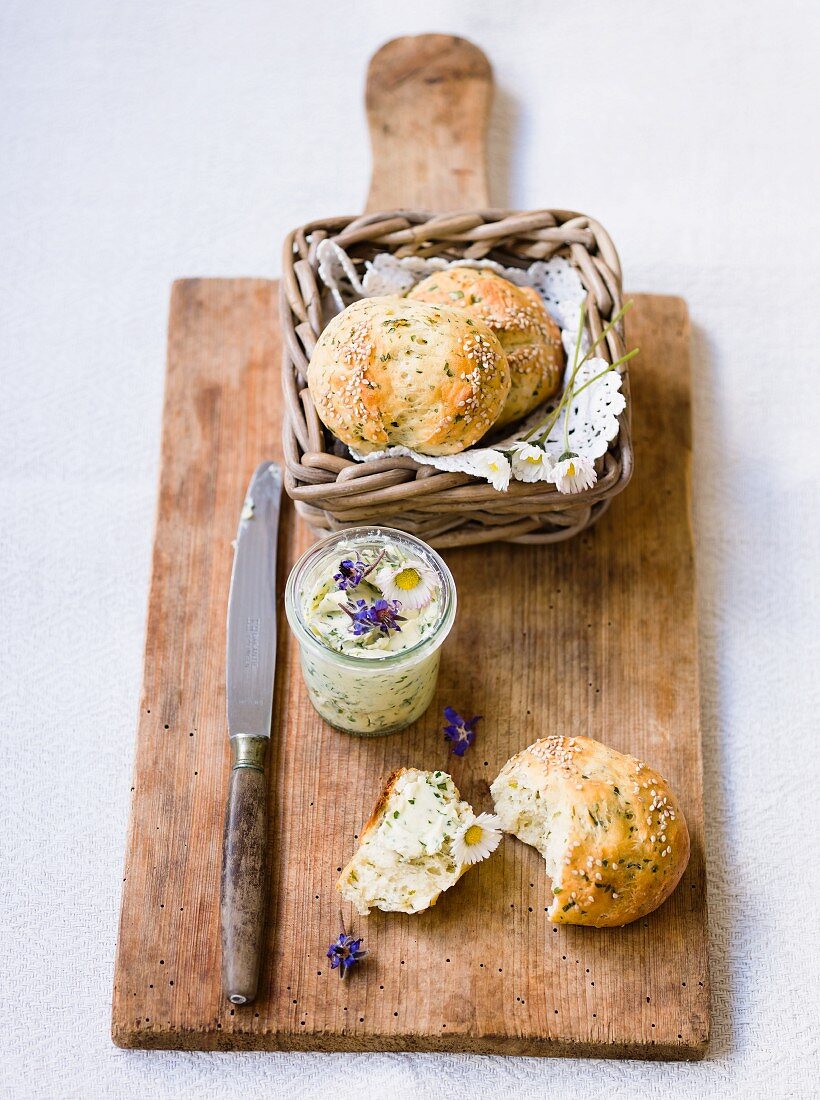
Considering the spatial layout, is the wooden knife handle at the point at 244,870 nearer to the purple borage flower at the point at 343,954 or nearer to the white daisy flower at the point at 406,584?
the purple borage flower at the point at 343,954

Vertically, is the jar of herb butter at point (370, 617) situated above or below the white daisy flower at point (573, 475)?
below

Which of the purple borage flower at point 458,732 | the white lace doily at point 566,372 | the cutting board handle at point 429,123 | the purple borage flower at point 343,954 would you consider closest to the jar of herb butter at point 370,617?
the purple borage flower at point 458,732

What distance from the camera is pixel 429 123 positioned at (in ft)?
11.9

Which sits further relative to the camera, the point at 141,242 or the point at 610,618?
the point at 141,242

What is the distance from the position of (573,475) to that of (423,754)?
0.77 m

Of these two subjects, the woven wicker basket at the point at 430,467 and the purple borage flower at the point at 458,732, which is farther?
the purple borage flower at the point at 458,732

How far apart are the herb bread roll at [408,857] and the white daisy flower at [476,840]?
0.04 ft

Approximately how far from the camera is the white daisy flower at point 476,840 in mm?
2496

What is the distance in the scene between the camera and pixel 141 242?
3643mm

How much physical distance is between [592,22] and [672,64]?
0.33 m

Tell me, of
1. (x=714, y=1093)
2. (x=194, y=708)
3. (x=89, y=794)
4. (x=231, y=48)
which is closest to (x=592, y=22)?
(x=231, y=48)

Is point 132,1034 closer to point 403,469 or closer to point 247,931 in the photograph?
point 247,931

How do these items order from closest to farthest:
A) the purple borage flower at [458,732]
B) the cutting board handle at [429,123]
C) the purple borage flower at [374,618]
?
the purple borage flower at [374,618] → the purple borage flower at [458,732] → the cutting board handle at [429,123]

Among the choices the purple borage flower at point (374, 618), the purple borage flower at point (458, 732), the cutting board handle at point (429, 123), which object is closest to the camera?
the purple borage flower at point (374, 618)
